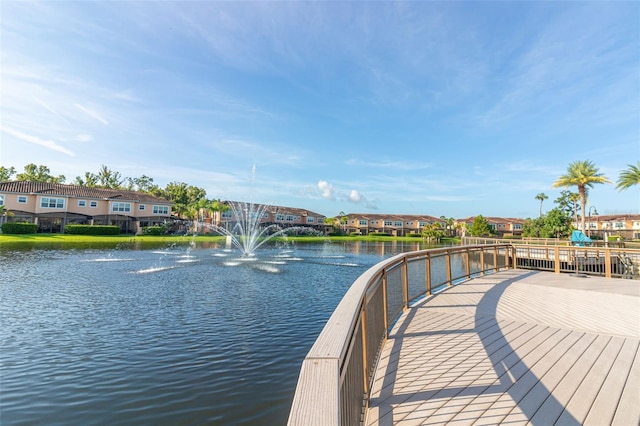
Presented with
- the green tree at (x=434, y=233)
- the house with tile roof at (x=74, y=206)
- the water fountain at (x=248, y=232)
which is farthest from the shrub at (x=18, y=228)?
the green tree at (x=434, y=233)

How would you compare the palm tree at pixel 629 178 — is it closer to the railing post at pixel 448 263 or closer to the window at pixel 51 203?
the railing post at pixel 448 263

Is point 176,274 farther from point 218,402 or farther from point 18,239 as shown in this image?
point 18,239

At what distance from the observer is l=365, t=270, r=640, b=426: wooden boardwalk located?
9.68 feet

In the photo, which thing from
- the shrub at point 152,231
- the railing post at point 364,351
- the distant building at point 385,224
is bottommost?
the railing post at point 364,351

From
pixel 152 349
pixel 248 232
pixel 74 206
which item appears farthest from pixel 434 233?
pixel 152 349

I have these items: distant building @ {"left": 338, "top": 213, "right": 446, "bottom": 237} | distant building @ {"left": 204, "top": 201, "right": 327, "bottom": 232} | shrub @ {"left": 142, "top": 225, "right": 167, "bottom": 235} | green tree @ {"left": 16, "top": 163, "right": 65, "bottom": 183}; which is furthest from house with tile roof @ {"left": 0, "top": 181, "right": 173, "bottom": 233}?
distant building @ {"left": 338, "top": 213, "right": 446, "bottom": 237}

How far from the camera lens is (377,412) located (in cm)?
298

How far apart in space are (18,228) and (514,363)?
50.9 metres

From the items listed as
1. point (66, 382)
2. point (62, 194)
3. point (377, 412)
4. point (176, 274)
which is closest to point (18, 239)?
point (62, 194)

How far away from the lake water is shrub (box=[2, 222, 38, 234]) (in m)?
32.3

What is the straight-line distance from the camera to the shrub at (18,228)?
121 ft

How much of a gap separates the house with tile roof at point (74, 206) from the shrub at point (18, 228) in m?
4.84

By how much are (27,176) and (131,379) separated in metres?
90.5

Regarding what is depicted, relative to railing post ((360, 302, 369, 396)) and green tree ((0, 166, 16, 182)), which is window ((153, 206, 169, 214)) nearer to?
green tree ((0, 166, 16, 182))
